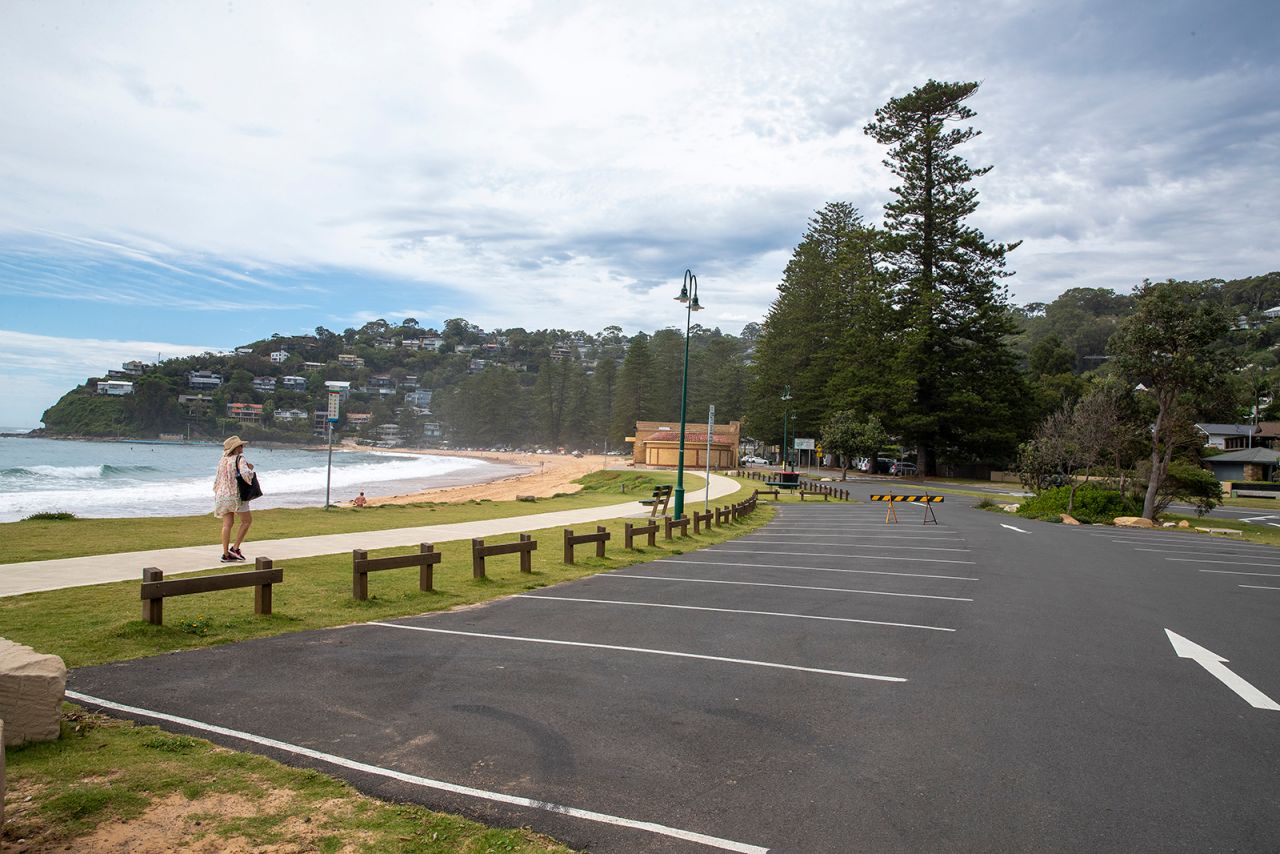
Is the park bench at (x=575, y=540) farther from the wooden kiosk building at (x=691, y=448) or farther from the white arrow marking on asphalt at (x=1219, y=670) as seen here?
the wooden kiosk building at (x=691, y=448)

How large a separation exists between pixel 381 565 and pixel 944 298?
5854 centimetres

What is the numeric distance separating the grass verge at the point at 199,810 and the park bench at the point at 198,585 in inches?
113

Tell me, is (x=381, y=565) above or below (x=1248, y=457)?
below

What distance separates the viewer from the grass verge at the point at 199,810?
3.62 meters

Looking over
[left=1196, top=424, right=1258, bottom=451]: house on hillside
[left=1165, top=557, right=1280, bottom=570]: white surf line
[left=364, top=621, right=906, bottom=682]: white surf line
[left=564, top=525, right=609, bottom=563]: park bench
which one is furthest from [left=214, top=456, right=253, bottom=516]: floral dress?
[left=1196, top=424, right=1258, bottom=451]: house on hillside

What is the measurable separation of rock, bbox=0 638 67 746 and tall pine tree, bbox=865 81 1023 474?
58.6 meters

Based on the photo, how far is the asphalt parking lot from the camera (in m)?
4.14

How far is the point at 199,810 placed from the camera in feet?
12.8

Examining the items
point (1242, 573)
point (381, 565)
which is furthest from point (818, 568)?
point (1242, 573)

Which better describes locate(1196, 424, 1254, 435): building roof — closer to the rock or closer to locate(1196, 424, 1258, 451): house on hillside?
locate(1196, 424, 1258, 451): house on hillside

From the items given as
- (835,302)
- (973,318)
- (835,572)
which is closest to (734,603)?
(835,572)

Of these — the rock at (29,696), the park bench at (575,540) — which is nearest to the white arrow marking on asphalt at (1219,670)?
the park bench at (575,540)

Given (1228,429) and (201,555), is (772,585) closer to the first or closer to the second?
(201,555)

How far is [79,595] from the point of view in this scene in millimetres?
8586
